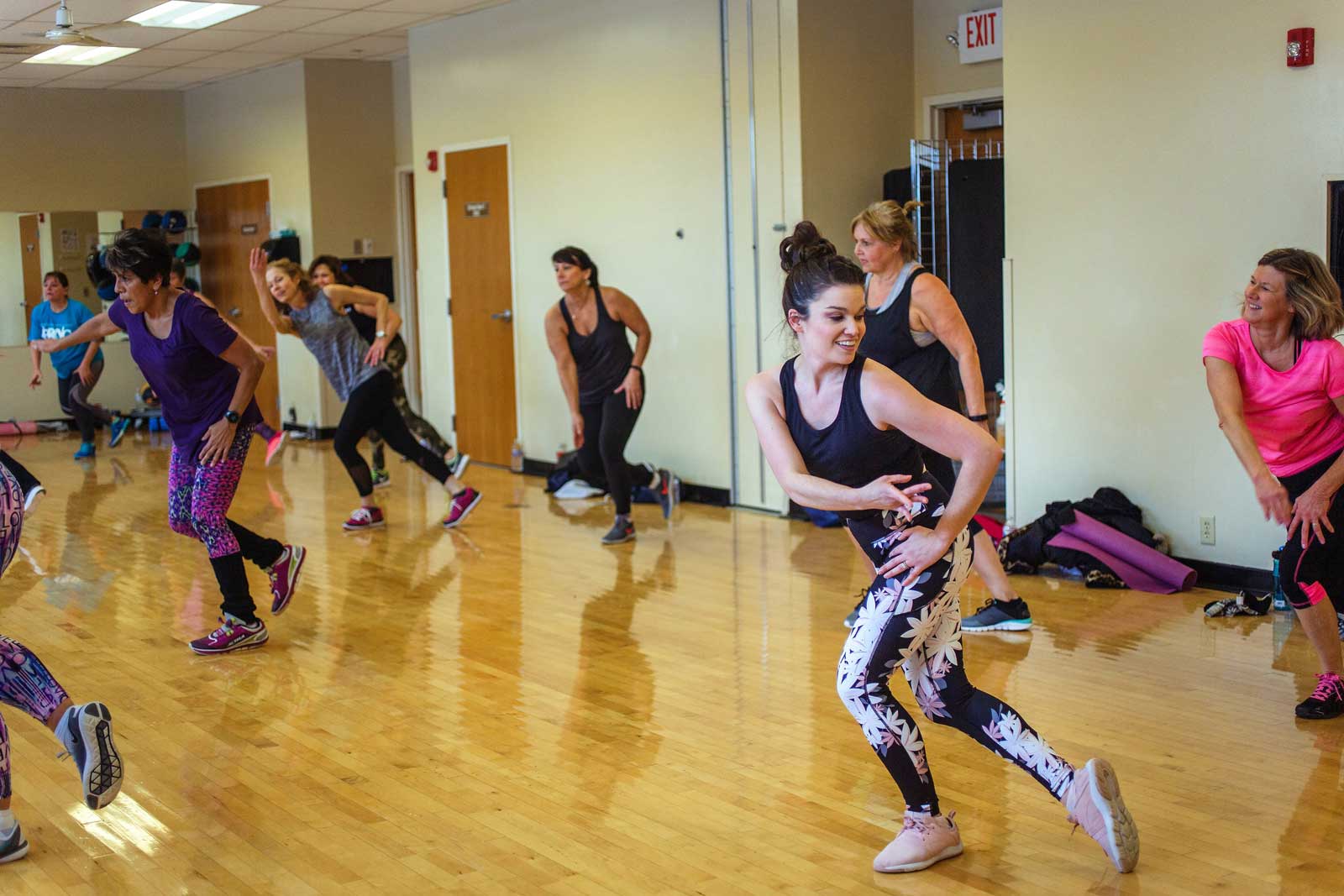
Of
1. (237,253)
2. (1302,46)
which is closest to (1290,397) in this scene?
(1302,46)

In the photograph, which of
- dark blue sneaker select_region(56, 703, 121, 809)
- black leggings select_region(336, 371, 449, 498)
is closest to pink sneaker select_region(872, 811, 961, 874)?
dark blue sneaker select_region(56, 703, 121, 809)

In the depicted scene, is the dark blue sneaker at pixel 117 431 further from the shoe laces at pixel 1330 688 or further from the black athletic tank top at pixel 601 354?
the shoe laces at pixel 1330 688

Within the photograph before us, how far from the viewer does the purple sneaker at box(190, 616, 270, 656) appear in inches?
206

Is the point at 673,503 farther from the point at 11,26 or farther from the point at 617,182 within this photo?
the point at 11,26

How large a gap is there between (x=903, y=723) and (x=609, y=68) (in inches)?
257

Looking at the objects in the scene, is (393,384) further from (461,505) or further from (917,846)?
(917,846)

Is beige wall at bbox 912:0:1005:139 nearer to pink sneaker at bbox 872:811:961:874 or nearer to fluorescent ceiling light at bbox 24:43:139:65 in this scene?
pink sneaker at bbox 872:811:961:874

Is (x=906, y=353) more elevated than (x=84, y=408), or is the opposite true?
(x=906, y=353)

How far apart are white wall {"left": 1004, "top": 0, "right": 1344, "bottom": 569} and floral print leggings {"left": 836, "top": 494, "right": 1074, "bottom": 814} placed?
3.13 meters

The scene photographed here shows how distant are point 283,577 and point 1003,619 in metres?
2.78

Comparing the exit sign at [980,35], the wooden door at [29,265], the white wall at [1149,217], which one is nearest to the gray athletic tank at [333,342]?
the white wall at [1149,217]

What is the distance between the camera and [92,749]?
3336mm

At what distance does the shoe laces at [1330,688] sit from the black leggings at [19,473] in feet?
11.8

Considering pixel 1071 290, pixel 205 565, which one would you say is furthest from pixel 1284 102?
pixel 205 565
